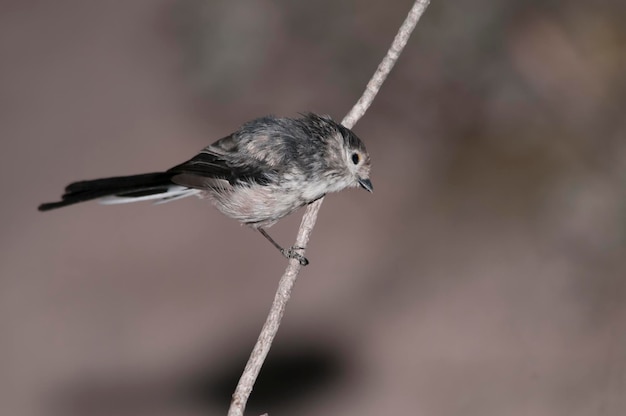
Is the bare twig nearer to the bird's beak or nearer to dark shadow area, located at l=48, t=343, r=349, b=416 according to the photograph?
the bird's beak

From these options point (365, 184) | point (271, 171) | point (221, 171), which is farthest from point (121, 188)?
point (365, 184)

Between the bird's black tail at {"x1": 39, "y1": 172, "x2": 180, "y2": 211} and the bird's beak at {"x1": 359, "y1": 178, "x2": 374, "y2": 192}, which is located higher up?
the bird's beak at {"x1": 359, "y1": 178, "x2": 374, "y2": 192}

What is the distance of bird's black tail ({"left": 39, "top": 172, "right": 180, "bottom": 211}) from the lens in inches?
104

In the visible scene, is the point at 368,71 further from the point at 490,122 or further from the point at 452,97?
the point at 490,122

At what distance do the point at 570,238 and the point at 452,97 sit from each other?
1.68 m

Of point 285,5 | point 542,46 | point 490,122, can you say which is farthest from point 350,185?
point 285,5

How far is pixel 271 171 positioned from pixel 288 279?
1.47 feet

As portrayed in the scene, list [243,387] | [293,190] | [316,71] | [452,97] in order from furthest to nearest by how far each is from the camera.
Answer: [316,71]
[452,97]
[293,190]
[243,387]

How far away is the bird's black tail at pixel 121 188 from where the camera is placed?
2652mm

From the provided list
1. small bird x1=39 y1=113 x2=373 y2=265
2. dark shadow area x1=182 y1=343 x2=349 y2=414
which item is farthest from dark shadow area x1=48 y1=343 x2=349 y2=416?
small bird x1=39 y1=113 x2=373 y2=265

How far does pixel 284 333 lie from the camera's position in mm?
5336

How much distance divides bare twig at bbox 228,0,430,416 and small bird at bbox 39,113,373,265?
0.08 m

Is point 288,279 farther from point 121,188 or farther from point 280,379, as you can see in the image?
point 280,379

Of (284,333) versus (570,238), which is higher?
(570,238)
